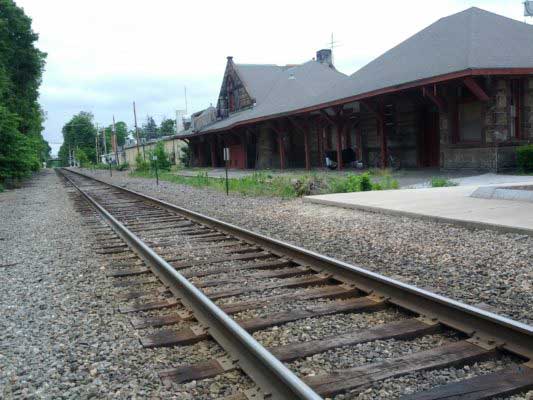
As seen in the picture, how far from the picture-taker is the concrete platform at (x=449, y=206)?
788cm

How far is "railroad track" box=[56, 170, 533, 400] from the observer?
10.0 ft

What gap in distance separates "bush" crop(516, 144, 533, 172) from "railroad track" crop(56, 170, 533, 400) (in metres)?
11.6

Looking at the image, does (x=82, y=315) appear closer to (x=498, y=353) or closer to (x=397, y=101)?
(x=498, y=353)

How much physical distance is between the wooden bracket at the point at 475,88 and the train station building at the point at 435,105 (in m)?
0.03

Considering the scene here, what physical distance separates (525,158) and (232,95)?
30352mm

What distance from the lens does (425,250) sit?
6758 millimetres

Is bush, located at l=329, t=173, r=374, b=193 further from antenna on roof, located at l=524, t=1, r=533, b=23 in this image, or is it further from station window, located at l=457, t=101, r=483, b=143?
antenna on roof, located at l=524, t=1, r=533, b=23

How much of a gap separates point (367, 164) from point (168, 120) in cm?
10286

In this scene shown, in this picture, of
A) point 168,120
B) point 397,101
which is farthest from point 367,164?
point 168,120

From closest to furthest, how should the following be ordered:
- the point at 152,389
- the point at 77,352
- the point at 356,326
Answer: the point at 152,389 < the point at 77,352 < the point at 356,326

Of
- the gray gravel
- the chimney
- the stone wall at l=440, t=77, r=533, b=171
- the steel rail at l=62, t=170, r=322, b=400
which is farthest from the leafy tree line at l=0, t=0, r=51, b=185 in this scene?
the steel rail at l=62, t=170, r=322, b=400

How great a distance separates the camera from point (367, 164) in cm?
2405

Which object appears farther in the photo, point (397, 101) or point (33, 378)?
point (397, 101)

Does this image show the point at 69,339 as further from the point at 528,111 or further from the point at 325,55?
the point at 325,55
